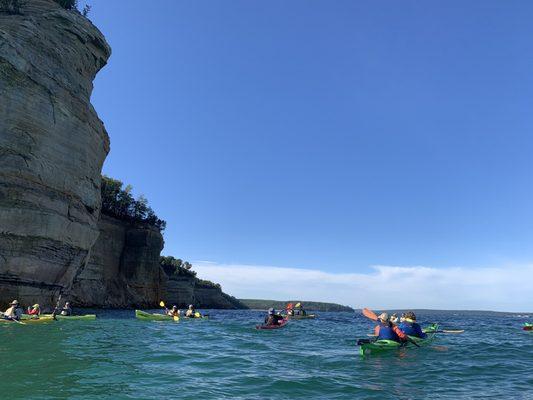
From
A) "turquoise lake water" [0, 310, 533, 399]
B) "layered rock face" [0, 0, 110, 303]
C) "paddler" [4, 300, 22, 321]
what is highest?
"layered rock face" [0, 0, 110, 303]

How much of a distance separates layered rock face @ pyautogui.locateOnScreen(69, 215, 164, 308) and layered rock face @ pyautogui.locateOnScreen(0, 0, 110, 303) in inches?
853

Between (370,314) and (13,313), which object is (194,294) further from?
(370,314)

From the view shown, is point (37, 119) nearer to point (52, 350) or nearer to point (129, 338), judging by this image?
point (129, 338)

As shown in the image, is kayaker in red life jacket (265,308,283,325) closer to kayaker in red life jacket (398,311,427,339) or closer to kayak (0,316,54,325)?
kayaker in red life jacket (398,311,427,339)

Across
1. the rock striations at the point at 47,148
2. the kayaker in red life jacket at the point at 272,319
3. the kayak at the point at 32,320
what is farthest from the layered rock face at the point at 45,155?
the kayaker in red life jacket at the point at 272,319

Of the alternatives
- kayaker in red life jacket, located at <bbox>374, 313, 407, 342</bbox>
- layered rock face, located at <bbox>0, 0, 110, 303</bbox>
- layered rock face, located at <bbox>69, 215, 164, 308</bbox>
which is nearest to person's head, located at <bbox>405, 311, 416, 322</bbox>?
kayaker in red life jacket, located at <bbox>374, 313, 407, 342</bbox>

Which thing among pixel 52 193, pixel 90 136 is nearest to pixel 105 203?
pixel 90 136

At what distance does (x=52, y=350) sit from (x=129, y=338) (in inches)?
224

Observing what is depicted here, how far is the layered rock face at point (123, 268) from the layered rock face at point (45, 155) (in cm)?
2166

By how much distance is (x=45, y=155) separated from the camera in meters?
31.0

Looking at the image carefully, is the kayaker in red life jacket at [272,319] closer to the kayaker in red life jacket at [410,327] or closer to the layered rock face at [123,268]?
the kayaker in red life jacket at [410,327]

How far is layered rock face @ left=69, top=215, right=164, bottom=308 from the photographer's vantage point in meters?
56.8

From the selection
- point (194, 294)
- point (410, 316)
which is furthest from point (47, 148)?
point (194, 294)

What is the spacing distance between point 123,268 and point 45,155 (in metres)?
35.4
